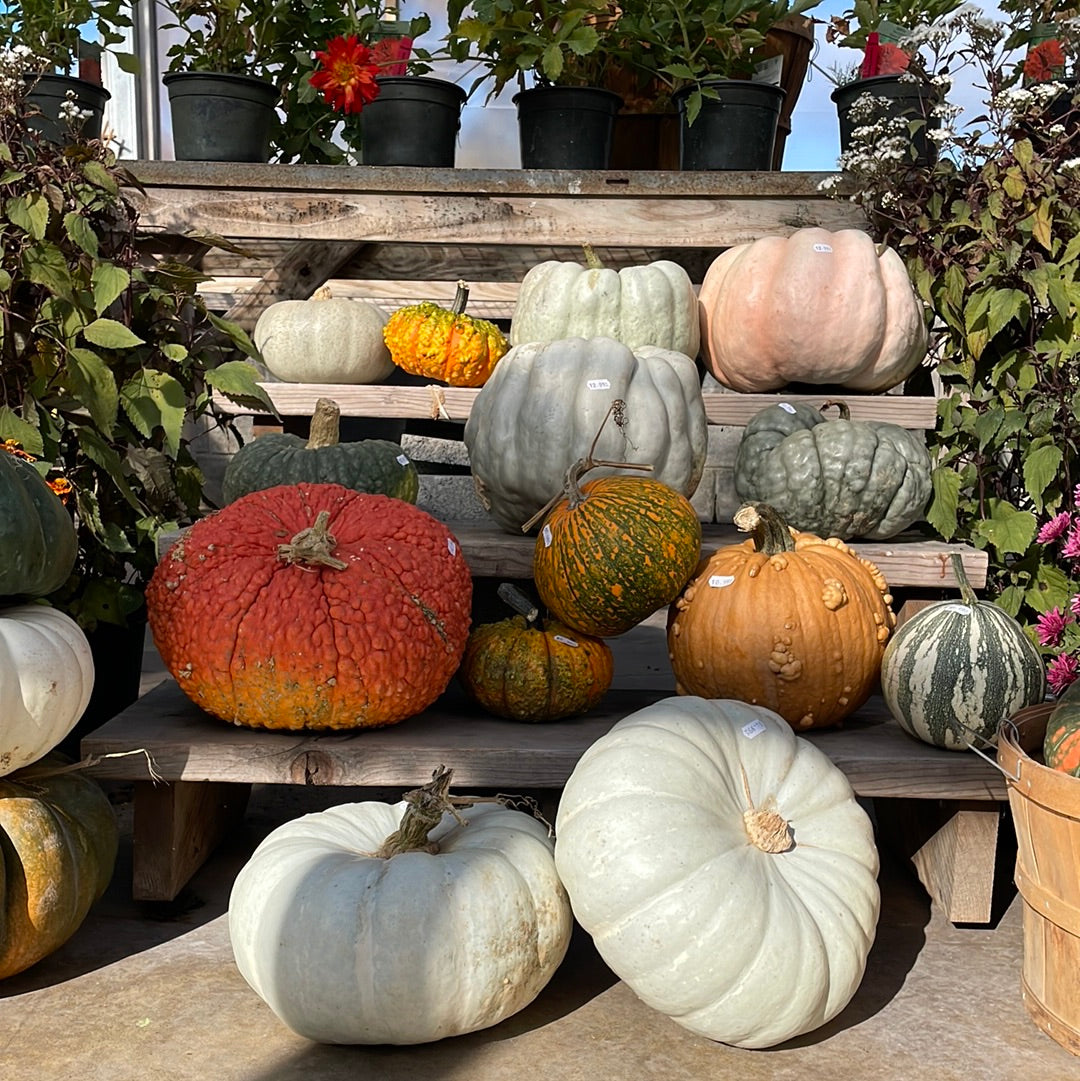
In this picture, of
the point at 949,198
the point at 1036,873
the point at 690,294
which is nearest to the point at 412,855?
the point at 1036,873

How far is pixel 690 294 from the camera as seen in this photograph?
2848 mm

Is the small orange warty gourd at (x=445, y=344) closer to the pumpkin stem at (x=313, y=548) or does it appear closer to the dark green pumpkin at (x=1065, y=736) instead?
the pumpkin stem at (x=313, y=548)

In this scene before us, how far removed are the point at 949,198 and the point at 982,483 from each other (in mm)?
715

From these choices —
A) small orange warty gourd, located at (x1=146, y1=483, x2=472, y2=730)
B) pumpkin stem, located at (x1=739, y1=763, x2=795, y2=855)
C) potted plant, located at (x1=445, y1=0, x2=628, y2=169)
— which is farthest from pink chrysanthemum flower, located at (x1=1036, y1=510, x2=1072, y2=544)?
potted plant, located at (x1=445, y1=0, x2=628, y2=169)

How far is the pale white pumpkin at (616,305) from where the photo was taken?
278 centimetres

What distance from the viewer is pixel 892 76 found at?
11.2 feet

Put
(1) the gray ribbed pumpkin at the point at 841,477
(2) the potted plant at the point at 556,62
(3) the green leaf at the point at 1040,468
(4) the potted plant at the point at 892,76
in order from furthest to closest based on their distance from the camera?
(2) the potted plant at the point at 556,62 → (4) the potted plant at the point at 892,76 → (3) the green leaf at the point at 1040,468 → (1) the gray ribbed pumpkin at the point at 841,477

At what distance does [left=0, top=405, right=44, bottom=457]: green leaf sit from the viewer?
232 cm

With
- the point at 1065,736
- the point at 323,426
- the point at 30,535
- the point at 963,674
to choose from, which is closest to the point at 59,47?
the point at 323,426

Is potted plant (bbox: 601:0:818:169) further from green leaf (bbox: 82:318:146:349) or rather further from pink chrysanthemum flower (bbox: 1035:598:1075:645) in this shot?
green leaf (bbox: 82:318:146:349)

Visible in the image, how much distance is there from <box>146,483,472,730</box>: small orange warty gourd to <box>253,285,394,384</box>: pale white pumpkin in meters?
1.19

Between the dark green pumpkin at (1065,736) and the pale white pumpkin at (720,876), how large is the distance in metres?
0.29

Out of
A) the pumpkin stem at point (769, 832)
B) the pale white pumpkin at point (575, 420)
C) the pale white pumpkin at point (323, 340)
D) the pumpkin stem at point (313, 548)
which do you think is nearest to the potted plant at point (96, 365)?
the pale white pumpkin at point (323, 340)

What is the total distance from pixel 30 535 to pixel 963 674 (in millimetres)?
1495
